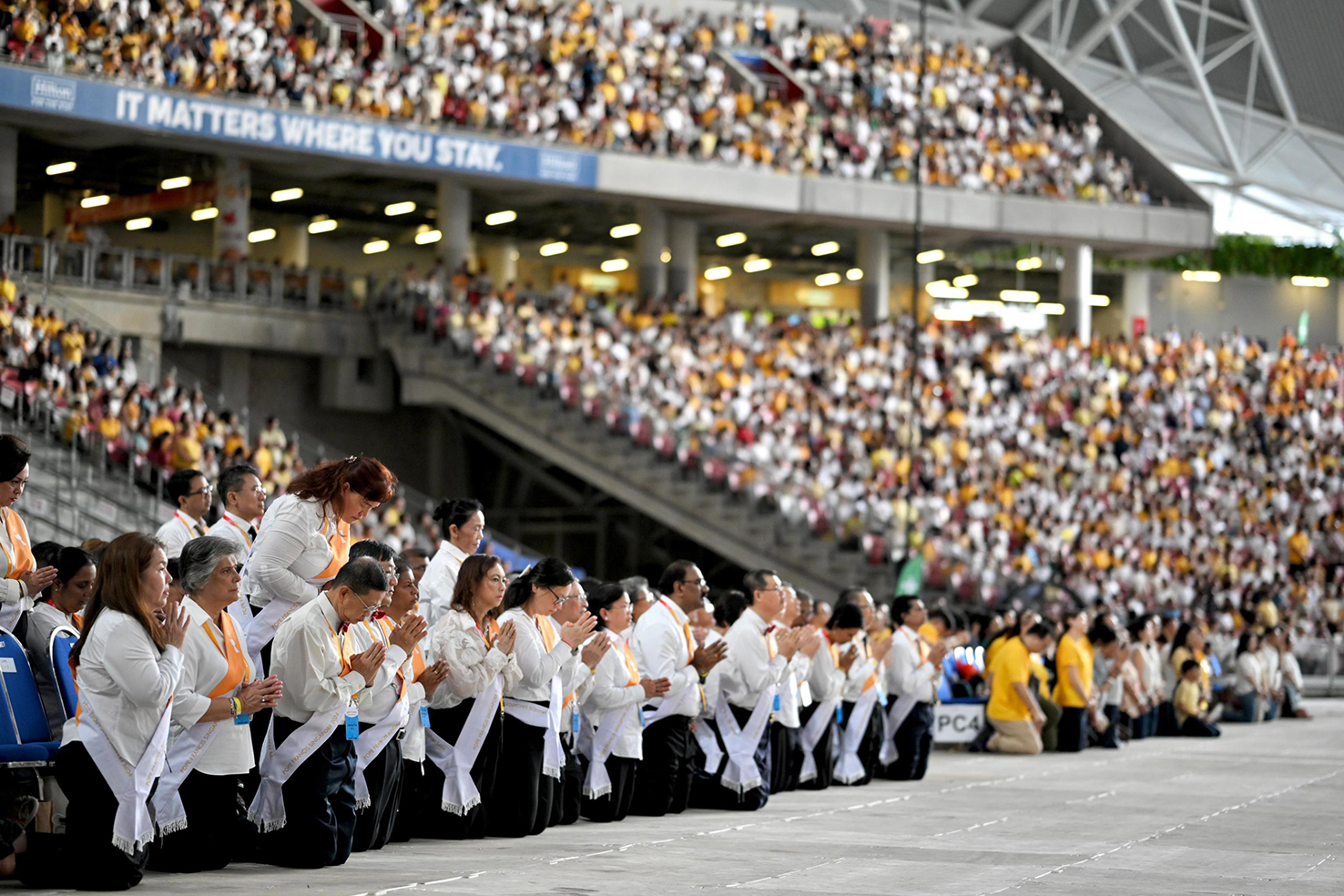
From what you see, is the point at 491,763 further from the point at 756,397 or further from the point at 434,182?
the point at 434,182

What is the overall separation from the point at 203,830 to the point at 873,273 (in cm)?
3420

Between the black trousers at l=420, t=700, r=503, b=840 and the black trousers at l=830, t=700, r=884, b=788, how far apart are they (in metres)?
5.05

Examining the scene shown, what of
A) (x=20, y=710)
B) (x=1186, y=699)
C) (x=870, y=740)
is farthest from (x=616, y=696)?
(x=1186, y=699)

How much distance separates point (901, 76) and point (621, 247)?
808 cm

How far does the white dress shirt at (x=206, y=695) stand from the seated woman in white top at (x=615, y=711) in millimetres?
3347

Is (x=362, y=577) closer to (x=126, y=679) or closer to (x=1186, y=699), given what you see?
(x=126, y=679)

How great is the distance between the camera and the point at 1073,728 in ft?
61.6

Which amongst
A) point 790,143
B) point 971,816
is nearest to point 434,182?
point 790,143

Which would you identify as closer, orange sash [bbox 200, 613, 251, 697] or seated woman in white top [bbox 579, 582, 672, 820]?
orange sash [bbox 200, 613, 251, 697]

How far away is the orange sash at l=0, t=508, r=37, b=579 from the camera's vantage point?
934cm

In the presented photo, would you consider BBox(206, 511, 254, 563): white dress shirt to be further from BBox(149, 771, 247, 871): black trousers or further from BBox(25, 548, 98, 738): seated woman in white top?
BBox(149, 771, 247, 871): black trousers

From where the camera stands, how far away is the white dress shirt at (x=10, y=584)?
29.8ft

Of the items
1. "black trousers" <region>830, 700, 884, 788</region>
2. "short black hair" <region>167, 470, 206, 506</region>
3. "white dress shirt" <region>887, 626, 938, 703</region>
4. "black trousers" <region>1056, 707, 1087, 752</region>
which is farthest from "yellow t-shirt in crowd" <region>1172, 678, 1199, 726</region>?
"short black hair" <region>167, 470, 206, 506</region>

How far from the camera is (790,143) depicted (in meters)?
38.5
